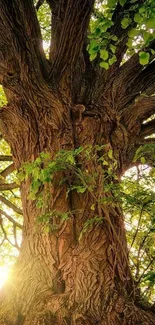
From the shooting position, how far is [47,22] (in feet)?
20.2

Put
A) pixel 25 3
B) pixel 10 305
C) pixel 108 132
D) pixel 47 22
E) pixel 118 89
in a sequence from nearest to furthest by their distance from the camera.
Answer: pixel 10 305
pixel 25 3
pixel 108 132
pixel 118 89
pixel 47 22

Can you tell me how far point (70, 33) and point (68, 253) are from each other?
2.15 metres

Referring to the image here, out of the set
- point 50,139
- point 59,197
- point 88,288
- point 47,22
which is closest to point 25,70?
point 50,139

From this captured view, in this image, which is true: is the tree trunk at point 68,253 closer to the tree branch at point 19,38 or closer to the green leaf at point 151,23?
the tree branch at point 19,38

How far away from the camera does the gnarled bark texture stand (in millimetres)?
2363

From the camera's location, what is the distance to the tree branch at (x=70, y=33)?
2.98 metres

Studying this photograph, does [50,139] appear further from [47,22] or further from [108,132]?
[47,22]

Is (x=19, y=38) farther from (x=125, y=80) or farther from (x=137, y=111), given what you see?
(x=137, y=111)

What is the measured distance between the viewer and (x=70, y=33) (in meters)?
3.10

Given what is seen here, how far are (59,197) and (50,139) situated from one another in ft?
2.25

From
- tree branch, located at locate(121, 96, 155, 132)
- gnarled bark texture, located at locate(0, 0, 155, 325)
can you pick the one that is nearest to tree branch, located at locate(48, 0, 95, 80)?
gnarled bark texture, located at locate(0, 0, 155, 325)

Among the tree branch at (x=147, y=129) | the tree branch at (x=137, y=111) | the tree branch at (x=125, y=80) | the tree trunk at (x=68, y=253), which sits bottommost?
the tree trunk at (x=68, y=253)

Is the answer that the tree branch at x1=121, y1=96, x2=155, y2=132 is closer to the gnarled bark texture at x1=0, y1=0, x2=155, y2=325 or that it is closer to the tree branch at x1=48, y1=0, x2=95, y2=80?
the gnarled bark texture at x1=0, y1=0, x2=155, y2=325

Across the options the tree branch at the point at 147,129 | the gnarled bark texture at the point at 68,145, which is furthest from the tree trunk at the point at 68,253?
the tree branch at the point at 147,129
